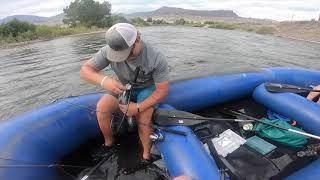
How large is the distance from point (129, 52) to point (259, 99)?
8.07ft

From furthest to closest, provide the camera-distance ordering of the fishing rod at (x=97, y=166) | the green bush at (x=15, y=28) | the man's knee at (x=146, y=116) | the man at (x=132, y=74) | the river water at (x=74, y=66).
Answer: the green bush at (x=15, y=28)
the river water at (x=74, y=66)
the fishing rod at (x=97, y=166)
the man's knee at (x=146, y=116)
the man at (x=132, y=74)

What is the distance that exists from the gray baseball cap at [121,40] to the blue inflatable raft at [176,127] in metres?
0.87

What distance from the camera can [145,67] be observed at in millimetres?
3814

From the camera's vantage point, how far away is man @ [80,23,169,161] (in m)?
3.54

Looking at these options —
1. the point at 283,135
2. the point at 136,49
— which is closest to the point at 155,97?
the point at 136,49

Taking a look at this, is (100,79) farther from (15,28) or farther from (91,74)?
(15,28)

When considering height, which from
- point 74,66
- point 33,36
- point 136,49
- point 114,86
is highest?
point 136,49

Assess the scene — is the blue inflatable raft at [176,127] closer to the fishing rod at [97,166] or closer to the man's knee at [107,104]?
the fishing rod at [97,166]

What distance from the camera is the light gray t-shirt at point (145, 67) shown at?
12.3ft

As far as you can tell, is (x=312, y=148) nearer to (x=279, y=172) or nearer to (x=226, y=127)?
(x=279, y=172)

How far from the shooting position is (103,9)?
58.3 metres

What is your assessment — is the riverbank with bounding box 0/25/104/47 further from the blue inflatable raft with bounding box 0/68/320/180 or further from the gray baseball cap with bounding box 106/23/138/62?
the gray baseball cap with bounding box 106/23/138/62

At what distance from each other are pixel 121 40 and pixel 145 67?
477 millimetres

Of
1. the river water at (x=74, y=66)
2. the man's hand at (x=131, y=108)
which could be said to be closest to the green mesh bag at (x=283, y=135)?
the man's hand at (x=131, y=108)
